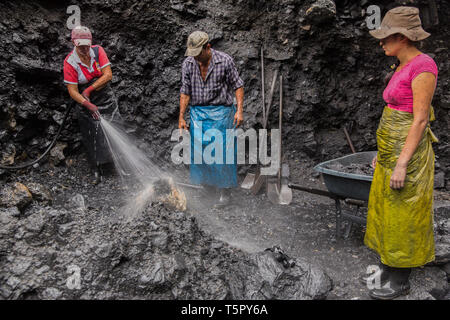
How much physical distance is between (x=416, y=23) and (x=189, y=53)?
2.29 metres

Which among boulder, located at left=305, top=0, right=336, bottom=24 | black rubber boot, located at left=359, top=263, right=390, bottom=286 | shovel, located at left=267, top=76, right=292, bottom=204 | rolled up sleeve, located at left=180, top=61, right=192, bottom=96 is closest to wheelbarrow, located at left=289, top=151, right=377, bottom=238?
black rubber boot, located at left=359, top=263, right=390, bottom=286

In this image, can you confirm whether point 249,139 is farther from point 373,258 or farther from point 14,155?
point 14,155

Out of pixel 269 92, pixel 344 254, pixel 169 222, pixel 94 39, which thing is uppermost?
pixel 94 39

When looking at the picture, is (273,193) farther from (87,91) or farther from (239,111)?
(87,91)

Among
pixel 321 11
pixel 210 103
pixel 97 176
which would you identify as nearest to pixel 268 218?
pixel 210 103

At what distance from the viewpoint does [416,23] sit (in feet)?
8.09

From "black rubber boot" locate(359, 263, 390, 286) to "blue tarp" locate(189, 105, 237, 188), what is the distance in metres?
2.08

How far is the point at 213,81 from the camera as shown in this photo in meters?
4.29

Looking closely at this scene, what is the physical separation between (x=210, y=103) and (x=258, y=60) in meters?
2.04

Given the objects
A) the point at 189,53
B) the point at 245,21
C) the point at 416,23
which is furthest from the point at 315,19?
the point at 416,23

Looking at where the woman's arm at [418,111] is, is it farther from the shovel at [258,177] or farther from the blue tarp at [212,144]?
the shovel at [258,177]

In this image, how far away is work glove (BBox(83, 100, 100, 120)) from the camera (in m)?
4.69

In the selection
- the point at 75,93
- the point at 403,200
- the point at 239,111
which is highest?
the point at 75,93

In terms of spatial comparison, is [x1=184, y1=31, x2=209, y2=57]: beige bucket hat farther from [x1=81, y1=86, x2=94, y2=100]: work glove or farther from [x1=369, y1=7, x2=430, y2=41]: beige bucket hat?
[x1=369, y1=7, x2=430, y2=41]: beige bucket hat
